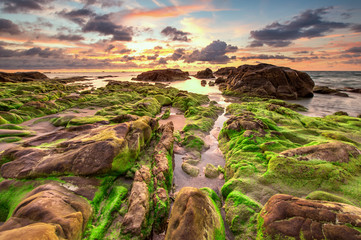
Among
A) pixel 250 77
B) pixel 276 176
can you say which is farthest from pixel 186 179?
pixel 250 77

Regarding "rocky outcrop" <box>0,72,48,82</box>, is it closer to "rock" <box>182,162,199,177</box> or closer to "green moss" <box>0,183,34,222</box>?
"green moss" <box>0,183,34,222</box>

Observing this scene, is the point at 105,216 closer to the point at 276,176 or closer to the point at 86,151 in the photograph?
the point at 86,151

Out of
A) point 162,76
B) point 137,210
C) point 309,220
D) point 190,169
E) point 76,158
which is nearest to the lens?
point 309,220

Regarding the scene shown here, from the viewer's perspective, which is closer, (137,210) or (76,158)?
(137,210)

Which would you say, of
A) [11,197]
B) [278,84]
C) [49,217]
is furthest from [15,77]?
[278,84]

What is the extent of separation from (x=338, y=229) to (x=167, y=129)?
246 inches

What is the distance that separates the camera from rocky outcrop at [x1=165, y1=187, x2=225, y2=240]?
271cm

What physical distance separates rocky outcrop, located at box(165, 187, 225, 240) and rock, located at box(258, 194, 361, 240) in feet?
3.00

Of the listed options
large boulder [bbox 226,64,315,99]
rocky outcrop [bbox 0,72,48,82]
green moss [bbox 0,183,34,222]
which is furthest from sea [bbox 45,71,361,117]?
green moss [bbox 0,183,34,222]

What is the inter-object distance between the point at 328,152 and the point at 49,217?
299 inches

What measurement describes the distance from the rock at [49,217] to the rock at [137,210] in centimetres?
88

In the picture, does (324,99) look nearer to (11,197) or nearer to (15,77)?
(11,197)

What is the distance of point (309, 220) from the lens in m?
2.67

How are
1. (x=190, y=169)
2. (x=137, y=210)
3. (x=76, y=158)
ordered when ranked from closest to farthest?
(x=137, y=210) → (x=76, y=158) → (x=190, y=169)
